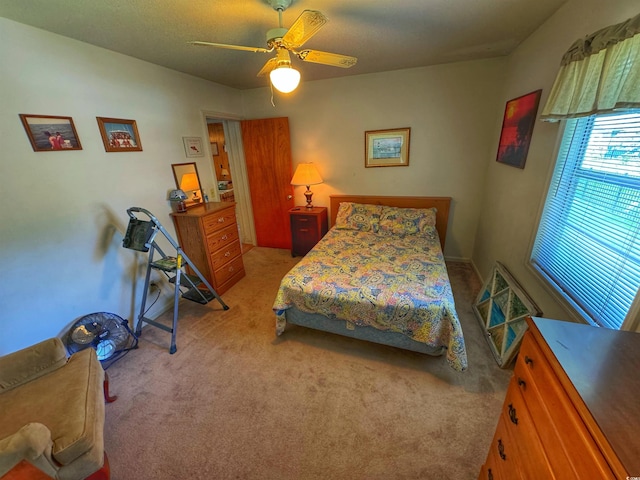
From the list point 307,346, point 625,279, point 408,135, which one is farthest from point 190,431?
point 408,135

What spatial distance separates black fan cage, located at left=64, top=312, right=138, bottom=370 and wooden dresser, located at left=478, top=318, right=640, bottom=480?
2.60 meters

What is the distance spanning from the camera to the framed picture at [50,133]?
5.46 feet

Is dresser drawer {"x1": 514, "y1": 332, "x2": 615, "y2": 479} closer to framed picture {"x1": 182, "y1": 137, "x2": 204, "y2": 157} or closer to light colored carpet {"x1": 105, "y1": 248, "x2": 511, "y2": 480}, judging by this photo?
light colored carpet {"x1": 105, "y1": 248, "x2": 511, "y2": 480}

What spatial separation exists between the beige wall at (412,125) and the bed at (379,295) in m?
0.82

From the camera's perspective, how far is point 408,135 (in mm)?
3197

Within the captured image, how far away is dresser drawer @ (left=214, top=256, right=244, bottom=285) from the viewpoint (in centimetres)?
288

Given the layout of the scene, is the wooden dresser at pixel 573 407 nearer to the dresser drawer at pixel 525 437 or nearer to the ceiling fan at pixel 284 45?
the dresser drawer at pixel 525 437

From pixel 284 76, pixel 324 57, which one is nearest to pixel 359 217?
pixel 324 57

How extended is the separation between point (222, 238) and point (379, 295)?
6.40 ft

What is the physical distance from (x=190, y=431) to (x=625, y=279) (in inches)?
97.1

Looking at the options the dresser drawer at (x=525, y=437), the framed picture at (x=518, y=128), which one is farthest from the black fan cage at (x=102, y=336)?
the framed picture at (x=518, y=128)

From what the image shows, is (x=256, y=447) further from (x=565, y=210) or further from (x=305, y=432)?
(x=565, y=210)

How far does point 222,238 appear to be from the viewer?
2.90 meters

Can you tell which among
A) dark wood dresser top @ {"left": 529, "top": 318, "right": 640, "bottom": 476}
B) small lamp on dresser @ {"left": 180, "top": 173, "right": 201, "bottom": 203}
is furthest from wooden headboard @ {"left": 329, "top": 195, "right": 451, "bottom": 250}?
dark wood dresser top @ {"left": 529, "top": 318, "right": 640, "bottom": 476}
